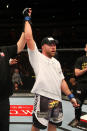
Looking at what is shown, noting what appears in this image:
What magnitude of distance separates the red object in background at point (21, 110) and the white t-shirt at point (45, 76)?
1584mm

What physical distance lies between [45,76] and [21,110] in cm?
189

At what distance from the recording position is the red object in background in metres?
3.53

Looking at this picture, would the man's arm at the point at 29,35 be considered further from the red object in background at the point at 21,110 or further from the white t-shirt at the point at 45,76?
the red object in background at the point at 21,110

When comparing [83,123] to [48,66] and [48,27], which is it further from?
[48,27]

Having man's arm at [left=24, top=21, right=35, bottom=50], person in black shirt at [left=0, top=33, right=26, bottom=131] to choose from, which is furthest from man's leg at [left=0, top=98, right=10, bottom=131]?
man's arm at [left=24, top=21, right=35, bottom=50]

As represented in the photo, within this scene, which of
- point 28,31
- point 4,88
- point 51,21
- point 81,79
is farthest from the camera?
point 51,21

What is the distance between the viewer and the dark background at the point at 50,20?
15398 millimetres

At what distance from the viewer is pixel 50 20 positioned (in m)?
16.6

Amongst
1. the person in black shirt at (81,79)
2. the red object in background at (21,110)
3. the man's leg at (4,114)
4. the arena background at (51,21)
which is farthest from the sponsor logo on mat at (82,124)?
the arena background at (51,21)

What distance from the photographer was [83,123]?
308 centimetres

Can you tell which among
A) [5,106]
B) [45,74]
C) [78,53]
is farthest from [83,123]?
[78,53]

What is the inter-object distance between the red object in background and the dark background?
11.4 meters

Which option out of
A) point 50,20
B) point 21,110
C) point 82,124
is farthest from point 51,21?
point 82,124

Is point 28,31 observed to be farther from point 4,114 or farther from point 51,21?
point 51,21
